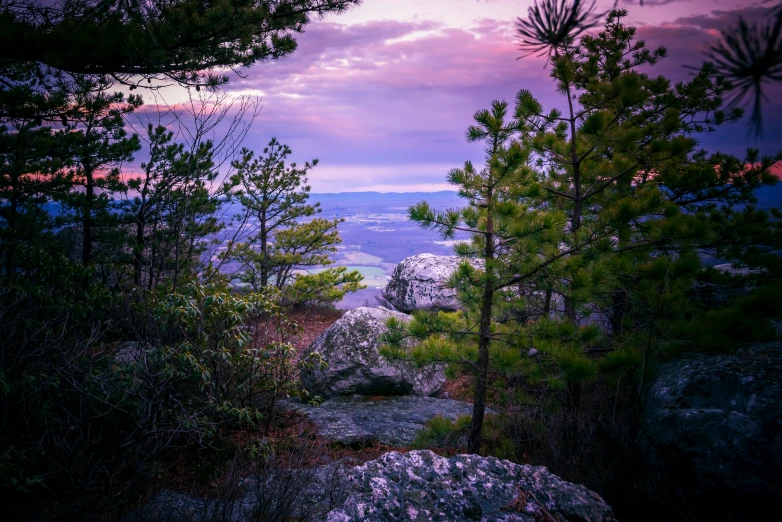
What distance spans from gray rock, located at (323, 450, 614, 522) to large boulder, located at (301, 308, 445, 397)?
4.26 meters

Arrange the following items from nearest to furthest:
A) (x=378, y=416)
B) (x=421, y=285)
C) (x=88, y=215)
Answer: (x=378, y=416) → (x=88, y=215) → (x=421, y=285)

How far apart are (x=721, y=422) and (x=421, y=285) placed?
9446 mm

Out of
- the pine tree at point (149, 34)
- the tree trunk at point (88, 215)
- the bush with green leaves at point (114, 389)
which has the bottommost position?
the bush with green leaves at point (114, 389)

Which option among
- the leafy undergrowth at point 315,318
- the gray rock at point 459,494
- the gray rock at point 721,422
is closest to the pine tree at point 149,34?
the gray rock at point 459,494

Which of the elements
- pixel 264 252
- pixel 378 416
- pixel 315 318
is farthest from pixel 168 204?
pixel 315 318

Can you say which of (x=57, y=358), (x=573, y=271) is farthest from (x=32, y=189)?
(x=573, y=271)

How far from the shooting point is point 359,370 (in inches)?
270

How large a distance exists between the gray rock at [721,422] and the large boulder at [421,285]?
316 inches

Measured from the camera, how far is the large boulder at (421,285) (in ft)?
39.1

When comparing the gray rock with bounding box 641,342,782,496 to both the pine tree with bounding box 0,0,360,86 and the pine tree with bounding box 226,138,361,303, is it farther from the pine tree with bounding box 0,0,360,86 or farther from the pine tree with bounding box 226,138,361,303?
the pine tree with bounding box 226,138,361,303

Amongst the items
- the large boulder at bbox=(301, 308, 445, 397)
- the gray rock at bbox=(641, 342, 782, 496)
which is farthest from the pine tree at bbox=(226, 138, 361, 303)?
the gray rock at bbox=(641, 342, 782, 496)

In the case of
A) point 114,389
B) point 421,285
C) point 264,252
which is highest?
point 114,389

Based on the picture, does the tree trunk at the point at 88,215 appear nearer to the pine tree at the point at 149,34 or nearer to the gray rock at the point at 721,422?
the pine tree at the point at 149,34

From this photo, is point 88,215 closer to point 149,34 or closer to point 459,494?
point 149,34
